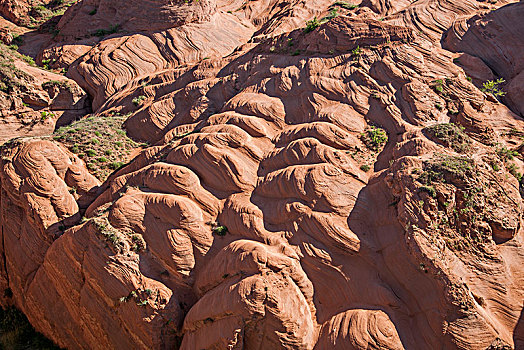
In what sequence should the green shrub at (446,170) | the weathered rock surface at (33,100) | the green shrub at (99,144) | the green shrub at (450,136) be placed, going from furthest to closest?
1. the weathered rock surface at (33,100)
2. the green shrub at (99,144)
3. the green shrub at (450,136)
4. the green shrub at (446,170)

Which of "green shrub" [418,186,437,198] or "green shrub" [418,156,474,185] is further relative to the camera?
"green shrub" [418,156,474,185]

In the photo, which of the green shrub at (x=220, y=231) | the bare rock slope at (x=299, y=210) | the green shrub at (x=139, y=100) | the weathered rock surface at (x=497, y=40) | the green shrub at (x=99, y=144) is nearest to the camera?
the bare rock slope at (x=299, y=210)

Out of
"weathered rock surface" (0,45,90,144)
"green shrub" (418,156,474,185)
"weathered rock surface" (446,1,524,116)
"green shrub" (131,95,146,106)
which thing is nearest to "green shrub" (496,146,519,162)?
"green shrub" (418,156,474,185)

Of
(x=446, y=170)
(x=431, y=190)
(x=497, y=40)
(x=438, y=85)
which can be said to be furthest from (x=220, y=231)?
(x=497, y=40)

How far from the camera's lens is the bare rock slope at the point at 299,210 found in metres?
11.6

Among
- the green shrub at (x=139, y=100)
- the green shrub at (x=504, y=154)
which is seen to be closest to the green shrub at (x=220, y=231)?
the green shrub at (x=504, y=154)

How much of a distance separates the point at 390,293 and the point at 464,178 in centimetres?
419

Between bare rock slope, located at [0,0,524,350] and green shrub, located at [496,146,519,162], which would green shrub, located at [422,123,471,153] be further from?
green shrub, located at [496,146,519,162]

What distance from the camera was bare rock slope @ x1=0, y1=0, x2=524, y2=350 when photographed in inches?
456

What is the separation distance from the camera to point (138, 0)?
1070 inches

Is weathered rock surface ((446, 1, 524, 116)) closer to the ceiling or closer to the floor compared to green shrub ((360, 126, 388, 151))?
closer to the ceiling

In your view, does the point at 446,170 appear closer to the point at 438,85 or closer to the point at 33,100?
the point at 438,85

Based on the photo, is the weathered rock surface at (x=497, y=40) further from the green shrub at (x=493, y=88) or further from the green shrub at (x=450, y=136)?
the green shrub at (x=450, y=136)

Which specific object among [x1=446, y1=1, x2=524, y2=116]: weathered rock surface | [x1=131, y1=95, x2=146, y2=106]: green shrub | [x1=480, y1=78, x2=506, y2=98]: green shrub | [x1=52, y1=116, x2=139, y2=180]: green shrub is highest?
[x1=446, y1=1, x2=524, y2=116]: weathered rock surface
